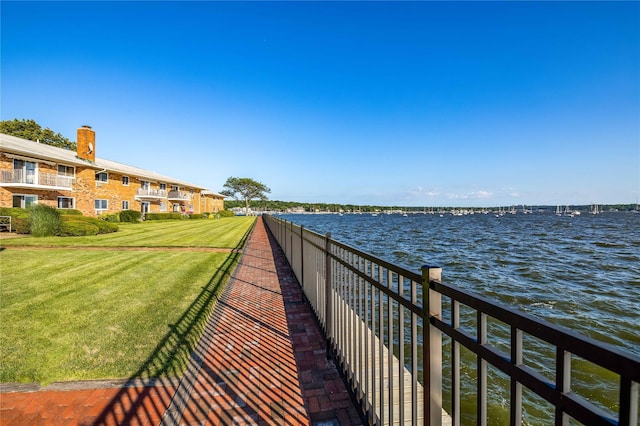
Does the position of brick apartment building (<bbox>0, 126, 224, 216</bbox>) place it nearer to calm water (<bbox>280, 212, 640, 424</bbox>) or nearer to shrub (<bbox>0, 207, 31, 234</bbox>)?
shrub (<bbox>0, 207, 31, 234</bbox>)

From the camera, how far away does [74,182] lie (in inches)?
1015

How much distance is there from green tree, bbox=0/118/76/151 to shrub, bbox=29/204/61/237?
3189 cm

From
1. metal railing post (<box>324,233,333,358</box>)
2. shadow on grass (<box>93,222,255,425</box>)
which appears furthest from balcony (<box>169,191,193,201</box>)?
metal railing post (<box>324,233,333,358</box>)

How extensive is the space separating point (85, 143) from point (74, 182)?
4779mm

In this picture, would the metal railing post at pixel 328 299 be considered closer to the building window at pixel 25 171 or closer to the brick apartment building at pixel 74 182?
the brick apartment building at pixel 74 182

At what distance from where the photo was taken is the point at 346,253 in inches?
132

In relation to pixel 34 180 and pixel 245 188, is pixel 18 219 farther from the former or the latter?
pixel 245 188

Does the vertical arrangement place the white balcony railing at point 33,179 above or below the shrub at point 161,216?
above

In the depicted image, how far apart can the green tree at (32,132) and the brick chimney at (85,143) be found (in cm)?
1692

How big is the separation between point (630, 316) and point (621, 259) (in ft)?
38.7

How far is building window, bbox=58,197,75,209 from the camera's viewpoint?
2455 centimetres

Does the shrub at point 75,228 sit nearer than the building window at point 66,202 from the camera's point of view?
Yes

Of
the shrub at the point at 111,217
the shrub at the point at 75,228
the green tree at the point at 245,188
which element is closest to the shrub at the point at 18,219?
the shrub at the point at 75,228

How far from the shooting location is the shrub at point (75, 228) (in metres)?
16.3
